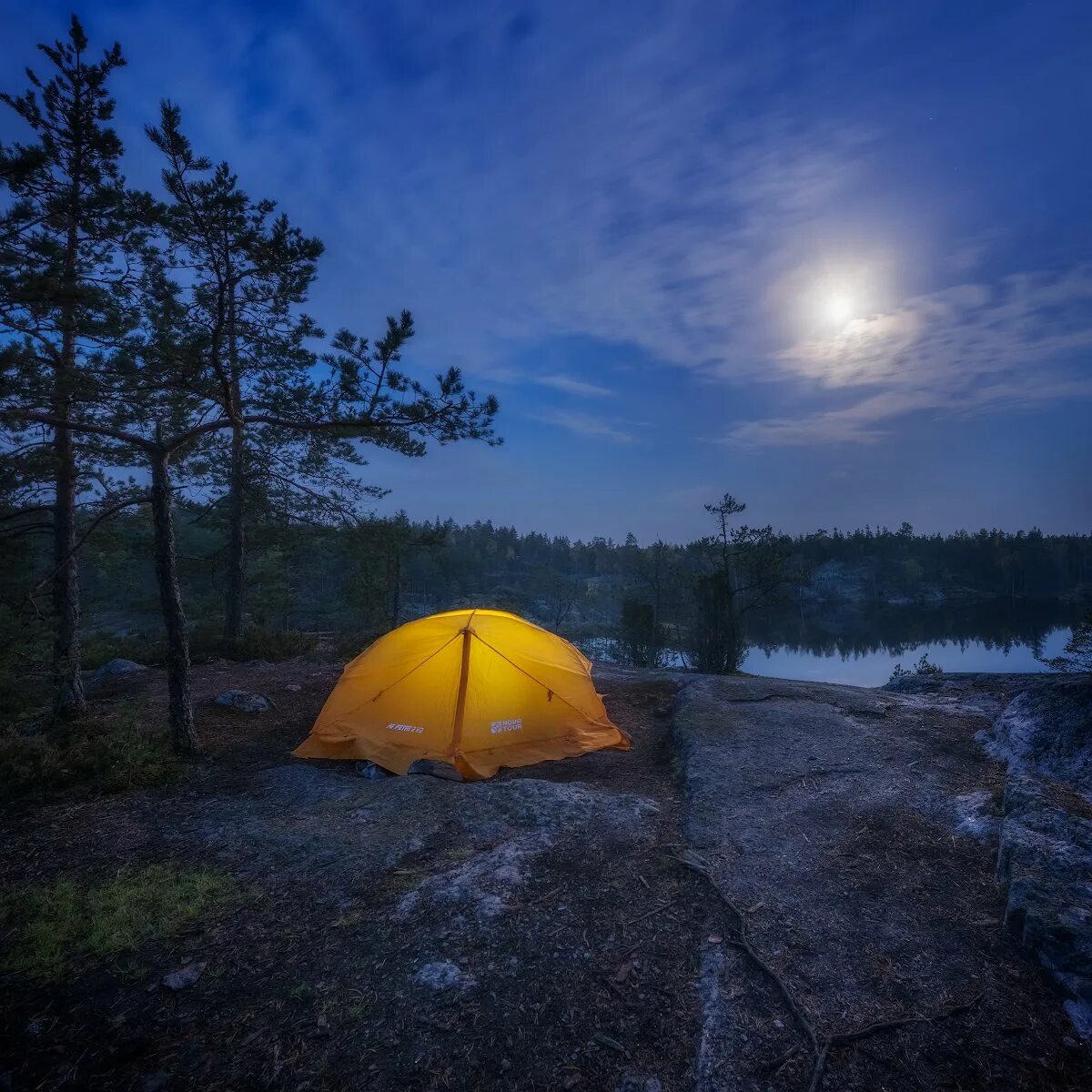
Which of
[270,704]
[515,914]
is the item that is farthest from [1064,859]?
[270,704]

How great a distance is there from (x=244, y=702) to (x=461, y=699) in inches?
190

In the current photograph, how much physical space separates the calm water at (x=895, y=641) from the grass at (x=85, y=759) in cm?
2102

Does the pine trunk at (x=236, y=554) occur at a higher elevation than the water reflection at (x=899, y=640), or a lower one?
higher

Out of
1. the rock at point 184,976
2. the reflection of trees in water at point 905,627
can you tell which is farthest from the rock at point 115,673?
the reflection of trees in water at point 905,627

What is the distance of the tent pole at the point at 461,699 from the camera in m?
7.17

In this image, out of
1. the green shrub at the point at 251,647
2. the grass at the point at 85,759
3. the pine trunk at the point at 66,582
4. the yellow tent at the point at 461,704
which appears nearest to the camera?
the grass at the point at 85,759

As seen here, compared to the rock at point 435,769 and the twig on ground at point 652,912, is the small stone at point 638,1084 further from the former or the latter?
the rock at point 435,769

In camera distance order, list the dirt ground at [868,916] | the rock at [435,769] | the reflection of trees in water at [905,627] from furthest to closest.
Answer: the reflection of trees in water at [905,627]
the rock at [435,769]
the dirt ground at [868,916]

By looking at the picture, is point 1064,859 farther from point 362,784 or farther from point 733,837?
point 362,784

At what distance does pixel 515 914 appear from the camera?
4.04m

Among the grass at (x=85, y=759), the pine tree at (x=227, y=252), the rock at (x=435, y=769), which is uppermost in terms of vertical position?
the pine tree at (x=227, y=252)

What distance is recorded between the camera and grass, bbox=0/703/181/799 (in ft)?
19.9

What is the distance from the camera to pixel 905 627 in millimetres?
61031

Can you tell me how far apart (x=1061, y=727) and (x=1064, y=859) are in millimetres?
2870
